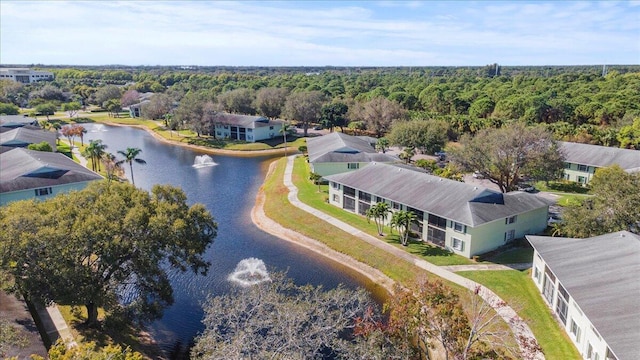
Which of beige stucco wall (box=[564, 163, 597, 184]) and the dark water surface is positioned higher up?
beige stucco wall (box=[564, 163, 597, 184])

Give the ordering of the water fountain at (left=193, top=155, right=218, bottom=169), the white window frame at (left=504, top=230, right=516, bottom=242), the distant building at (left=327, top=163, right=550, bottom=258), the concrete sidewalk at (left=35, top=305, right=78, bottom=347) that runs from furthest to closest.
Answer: the water fountain at (left=193, top=155, right=218, bottom=169) < the white window frame at (left=504, top=230, right=516, bottom=242) < the distant building at (left=327, top=163, right=550, bottom=258) < the concrete sidewalk at (left=35, top=305, right=78, bottom=347)

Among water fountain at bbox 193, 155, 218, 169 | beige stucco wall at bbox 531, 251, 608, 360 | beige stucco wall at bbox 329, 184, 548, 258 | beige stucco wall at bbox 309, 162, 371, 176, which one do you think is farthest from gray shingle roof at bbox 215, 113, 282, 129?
beige stucco wall at bbox 531, 251, 608, 360

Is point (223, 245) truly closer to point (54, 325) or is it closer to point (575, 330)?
point (54, 325)

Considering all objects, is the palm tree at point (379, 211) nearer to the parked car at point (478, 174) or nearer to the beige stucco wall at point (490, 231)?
the beige stucco wall at point (490, 231)

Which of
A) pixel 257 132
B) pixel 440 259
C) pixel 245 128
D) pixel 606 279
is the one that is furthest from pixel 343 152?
pixel 606 279

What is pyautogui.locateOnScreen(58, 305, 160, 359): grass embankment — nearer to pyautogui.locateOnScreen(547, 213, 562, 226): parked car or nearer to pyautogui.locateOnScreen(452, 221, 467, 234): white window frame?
pyautogui.locateOnScreen(452, 221, 467, 234): white window frame

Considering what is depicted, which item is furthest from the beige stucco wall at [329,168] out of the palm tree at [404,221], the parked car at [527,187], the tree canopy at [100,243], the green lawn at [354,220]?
the tree canopy at [100,243]
